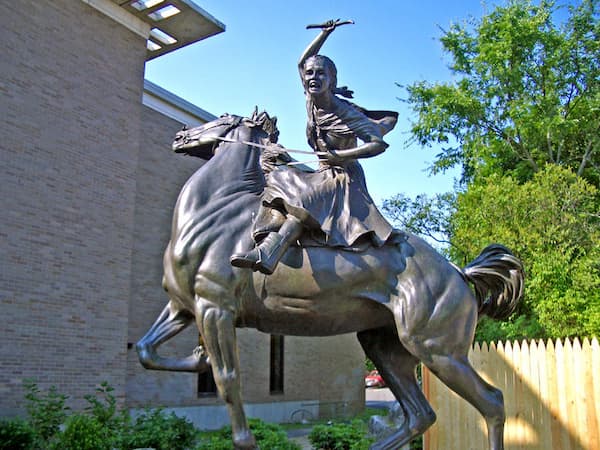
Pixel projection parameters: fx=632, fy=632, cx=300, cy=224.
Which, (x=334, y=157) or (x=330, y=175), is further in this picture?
(x=330, y=175)

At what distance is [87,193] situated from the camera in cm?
1387

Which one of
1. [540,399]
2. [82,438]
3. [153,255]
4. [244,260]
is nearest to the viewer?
[244,260]

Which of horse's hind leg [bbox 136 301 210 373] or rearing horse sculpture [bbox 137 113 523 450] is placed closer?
rearing horse sculpture [bbox 137 113 523 450]

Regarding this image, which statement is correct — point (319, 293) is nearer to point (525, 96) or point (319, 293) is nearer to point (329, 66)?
point (329, 66)

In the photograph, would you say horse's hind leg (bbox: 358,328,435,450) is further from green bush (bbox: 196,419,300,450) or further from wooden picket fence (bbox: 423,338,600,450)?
green bush (bbox: 196,419,300,450)

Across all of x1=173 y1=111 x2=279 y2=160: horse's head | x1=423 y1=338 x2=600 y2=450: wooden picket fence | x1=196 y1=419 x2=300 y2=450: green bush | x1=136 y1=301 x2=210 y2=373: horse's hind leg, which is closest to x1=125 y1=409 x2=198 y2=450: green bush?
x1=196 y1=419 x2=300 y2=450: green bush

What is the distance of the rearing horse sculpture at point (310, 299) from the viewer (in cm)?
400

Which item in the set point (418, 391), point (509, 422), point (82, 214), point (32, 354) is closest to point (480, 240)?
point (509, 422)

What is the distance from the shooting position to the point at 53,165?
13164 mm

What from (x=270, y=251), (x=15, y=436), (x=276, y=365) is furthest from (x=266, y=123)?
(x=276, y=365)

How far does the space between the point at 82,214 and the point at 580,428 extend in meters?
10.7

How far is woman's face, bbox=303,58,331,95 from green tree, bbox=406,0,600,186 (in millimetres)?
19370

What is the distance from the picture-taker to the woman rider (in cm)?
418

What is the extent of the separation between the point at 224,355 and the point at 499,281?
6.71ft
